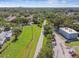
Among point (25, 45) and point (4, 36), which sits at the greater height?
point (4, 36)

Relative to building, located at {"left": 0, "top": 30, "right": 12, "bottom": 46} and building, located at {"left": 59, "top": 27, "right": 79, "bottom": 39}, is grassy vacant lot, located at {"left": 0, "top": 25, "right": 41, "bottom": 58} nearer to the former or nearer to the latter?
building, located at {"left": 0, "top": 30, "right": 12, "bottom": 46}

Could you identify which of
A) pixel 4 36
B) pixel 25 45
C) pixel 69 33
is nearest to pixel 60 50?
pixel 69 33

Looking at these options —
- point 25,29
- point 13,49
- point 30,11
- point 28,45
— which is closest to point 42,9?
point 30,11

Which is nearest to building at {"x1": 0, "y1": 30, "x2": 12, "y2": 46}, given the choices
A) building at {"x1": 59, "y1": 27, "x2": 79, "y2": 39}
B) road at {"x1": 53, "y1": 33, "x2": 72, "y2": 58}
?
road at {"x1": 53, "y1": 33, "x2": 72, "y2": 58}

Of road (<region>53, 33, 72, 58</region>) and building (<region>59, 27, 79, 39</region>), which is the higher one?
building (<region>59, 27, 79, 39</region>)

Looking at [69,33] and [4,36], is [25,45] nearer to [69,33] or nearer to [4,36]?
[4,36]
